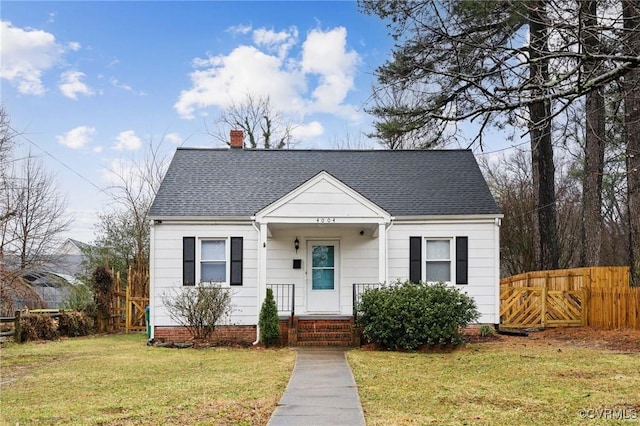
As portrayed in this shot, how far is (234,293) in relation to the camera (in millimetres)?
16156

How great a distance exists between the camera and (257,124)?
3634 centimetres

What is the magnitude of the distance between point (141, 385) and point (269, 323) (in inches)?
226

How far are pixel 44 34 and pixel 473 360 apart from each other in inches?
591

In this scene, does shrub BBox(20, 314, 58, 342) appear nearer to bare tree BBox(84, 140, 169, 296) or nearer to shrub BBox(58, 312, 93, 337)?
shrub BBox(58, 312, 93, 337)

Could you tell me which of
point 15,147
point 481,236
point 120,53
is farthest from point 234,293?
point 120,53

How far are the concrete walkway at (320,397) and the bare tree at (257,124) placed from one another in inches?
978

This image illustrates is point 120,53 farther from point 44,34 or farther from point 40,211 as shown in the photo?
point 40,211

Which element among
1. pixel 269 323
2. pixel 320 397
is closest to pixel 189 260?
pixel 269 323

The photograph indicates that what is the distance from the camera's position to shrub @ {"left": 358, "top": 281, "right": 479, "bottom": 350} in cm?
1348

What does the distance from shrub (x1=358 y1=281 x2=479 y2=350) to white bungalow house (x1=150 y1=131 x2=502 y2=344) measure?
1473 mm

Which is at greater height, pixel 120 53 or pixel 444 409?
pixel 120 53

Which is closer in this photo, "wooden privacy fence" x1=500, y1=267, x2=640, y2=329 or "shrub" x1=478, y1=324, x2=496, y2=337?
"shrub" x1=478, y1=324, x2=496, y2=337

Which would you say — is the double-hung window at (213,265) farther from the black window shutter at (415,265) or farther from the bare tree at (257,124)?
the bare tree at (257,124)

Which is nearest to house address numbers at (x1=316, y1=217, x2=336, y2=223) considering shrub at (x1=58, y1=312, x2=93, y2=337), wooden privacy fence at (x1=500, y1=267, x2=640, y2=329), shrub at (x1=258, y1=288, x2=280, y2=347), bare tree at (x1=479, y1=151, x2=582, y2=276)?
shrub at (x1=258, y1=288, x2=280, y2=347)
